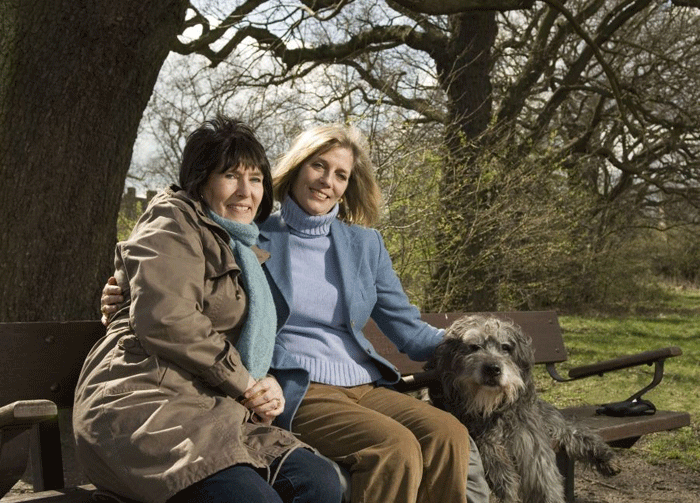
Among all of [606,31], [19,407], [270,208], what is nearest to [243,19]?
[606,31]

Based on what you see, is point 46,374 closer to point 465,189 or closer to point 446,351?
point 446,351

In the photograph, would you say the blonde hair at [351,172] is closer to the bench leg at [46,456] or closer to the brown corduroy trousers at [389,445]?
the brown corduroy trousers at [389,445]

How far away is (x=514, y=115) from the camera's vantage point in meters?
13.4

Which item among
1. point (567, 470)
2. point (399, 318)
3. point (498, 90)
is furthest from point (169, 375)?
point (498, 90)

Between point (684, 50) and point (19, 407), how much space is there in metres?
14.4

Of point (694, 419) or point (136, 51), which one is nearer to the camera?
point (136, 51)

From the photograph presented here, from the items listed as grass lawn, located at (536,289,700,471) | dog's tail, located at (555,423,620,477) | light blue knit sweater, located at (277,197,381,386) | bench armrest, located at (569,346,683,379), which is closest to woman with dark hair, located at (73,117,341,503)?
light blue knit sweater, located at (277,197,381,386)

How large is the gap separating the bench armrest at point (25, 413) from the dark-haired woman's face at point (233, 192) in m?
0.95

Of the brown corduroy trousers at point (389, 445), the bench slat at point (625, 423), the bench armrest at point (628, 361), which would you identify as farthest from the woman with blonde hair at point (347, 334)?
the bench armrest at point (628, 361)

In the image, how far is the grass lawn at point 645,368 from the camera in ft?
23.9

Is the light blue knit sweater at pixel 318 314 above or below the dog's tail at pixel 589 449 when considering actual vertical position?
above

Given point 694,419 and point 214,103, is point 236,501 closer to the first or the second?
point 694,419

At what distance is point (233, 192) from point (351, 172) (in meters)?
0.97

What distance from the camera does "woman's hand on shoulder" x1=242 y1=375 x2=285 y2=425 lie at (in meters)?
3.26
